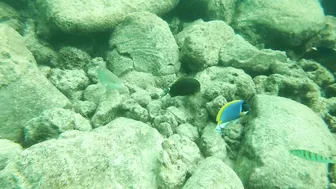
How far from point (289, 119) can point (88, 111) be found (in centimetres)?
287

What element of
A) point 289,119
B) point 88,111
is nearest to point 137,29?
point 88,111

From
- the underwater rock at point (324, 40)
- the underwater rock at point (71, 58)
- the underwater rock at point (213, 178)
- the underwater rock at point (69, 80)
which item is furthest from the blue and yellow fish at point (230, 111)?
the underwater rock at point (324, 40)

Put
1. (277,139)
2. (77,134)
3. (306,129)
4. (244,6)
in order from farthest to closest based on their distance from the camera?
(244,6) < (306,129) < (277,139) < (77,134)

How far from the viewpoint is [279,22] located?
6.00m

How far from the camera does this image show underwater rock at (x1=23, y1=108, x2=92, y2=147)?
115 inches

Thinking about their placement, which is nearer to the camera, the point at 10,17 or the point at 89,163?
the point at 89,163

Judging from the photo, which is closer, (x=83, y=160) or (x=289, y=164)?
(x=83, y=160)

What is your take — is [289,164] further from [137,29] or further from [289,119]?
[137,29]

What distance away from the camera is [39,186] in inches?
73.6

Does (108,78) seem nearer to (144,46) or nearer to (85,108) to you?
(85,108)

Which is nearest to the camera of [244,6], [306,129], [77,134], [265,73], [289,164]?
[77,134]

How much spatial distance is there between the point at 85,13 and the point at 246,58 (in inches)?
118

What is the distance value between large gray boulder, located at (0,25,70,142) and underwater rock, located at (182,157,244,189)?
2.11m

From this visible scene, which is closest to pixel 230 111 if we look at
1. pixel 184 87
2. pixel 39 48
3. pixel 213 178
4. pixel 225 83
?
pixel 213 178
